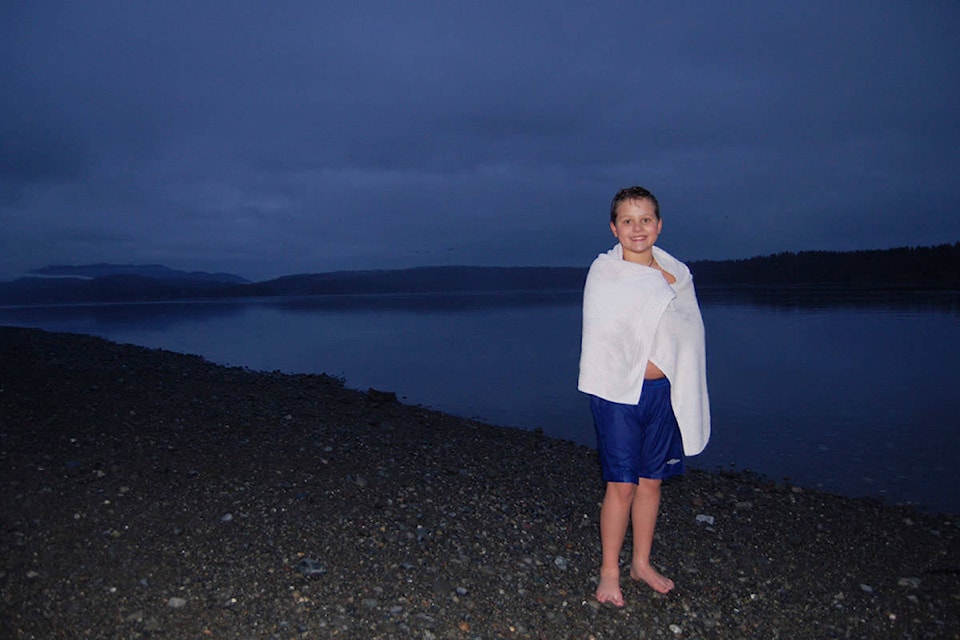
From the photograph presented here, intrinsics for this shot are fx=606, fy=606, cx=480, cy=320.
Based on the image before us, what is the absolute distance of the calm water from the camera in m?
8.88

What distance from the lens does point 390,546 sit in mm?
4277

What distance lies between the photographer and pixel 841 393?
47.4 ft

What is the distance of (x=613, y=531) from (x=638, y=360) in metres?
1.06

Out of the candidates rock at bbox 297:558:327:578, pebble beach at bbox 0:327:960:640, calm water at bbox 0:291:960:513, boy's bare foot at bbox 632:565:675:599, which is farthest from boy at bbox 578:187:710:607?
calm water at bbox 0:291:960:513

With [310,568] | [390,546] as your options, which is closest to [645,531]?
[390,546]

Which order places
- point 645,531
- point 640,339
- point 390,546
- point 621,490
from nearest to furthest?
point 640,339
point 621,490
point 645,531
point 390,546

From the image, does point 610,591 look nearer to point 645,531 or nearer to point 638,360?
point 645,531

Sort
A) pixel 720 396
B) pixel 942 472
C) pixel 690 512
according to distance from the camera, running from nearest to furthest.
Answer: pixel 690 512, pixel 942 472, pixel 720 396

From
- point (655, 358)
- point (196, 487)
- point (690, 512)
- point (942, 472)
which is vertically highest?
point (655, 358)

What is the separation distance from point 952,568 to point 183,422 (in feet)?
24.7

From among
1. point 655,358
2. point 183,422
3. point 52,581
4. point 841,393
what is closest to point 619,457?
point 655,358

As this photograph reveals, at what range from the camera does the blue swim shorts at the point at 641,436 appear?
342 centimetres

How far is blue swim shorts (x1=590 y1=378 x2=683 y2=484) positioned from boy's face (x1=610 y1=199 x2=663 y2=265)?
2.60 ft

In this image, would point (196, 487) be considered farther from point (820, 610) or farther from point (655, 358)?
point (820, 610)
